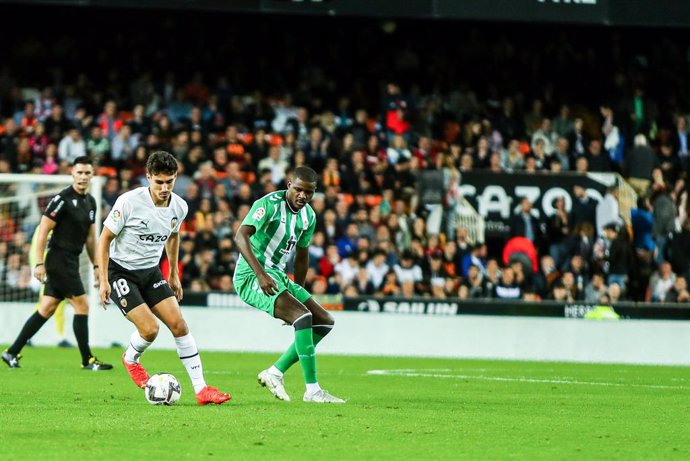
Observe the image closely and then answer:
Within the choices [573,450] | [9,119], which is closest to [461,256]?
[9,119]

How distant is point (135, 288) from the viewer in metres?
10.3

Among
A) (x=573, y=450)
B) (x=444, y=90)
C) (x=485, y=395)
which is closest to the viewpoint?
(x=573, y=450)

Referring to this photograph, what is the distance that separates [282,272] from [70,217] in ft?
13.9

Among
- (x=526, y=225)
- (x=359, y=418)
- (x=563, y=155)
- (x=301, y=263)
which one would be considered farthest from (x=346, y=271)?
(x=359, y=418)

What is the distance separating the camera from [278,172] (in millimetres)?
23406

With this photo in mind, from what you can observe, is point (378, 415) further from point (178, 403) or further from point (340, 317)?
point (340, 317)

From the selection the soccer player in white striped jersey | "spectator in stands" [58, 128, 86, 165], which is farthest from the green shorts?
"spectator in stands" [58, 128, 86, 165]

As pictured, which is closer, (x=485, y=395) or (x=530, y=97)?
(x=485, y=395)

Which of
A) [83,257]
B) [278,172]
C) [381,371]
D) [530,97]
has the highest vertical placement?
[530,97]

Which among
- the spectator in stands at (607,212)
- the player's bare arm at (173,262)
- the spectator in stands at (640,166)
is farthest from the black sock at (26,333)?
the spectator in stands at (640,166)

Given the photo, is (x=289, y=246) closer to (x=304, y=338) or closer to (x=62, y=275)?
(x=304, y=338)

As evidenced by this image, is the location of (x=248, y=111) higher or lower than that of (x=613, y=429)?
higher

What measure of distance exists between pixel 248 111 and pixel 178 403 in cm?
1556

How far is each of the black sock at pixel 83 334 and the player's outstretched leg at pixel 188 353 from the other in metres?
4.27
